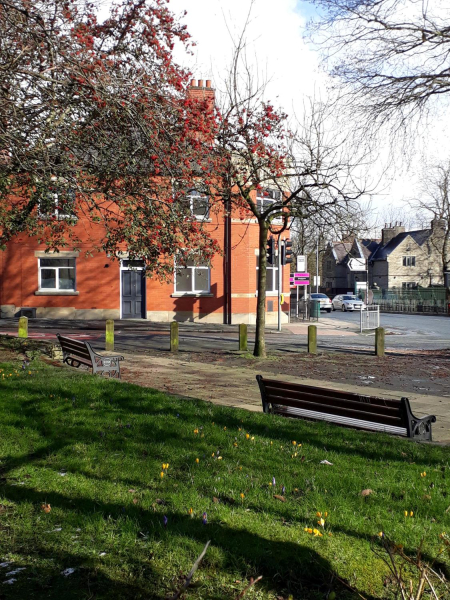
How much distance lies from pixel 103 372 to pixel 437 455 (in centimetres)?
792

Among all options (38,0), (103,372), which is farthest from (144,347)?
(38,0)

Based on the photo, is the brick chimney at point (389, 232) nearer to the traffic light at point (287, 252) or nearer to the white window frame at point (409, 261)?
the white window frame at point (409, 261)

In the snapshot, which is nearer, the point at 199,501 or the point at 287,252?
the point at 199,501

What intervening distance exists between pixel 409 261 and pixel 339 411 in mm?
77566

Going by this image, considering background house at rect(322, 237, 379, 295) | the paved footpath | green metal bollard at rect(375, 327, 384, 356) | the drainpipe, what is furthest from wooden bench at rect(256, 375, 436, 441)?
background house at rect(322, 237, 379, 295)

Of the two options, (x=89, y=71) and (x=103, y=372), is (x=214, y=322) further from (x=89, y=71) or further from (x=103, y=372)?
(x=89, y=71)

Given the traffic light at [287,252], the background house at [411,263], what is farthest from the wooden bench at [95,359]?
the background house at [411,263]

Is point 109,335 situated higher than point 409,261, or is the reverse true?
point 409,261

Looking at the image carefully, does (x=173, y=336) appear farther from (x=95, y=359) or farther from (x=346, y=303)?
(x=346, y=303)

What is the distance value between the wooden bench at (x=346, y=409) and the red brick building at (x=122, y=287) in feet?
74.4

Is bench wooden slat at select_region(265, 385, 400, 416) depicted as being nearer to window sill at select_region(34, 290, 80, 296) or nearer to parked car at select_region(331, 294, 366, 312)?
window sill at select_region(34, 290, 80, 296)

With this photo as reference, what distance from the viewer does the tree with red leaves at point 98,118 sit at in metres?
9.66

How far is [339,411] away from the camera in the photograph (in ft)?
24.5

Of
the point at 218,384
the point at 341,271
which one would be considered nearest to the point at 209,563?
the point at 218,384
